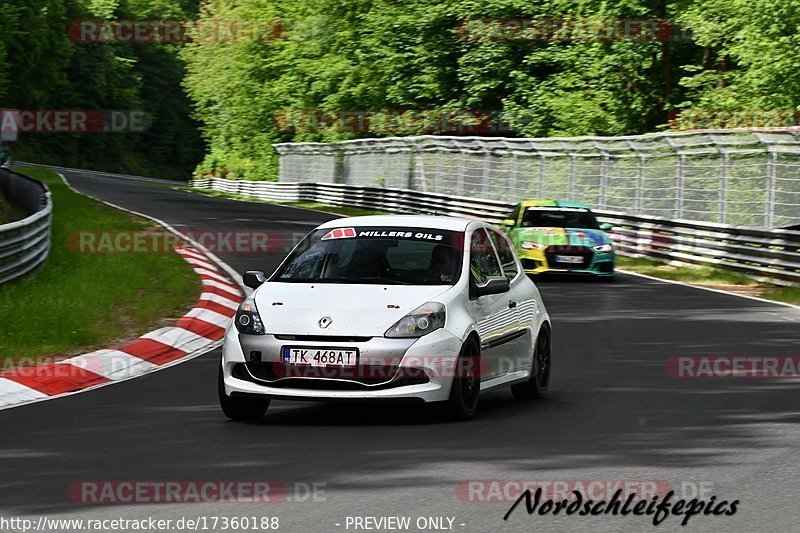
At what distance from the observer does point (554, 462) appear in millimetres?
8164

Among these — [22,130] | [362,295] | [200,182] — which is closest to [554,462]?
[362,295]

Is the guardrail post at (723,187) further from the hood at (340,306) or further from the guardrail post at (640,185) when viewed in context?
the hood at (340,306)

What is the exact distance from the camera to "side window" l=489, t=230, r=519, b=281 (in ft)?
37.0

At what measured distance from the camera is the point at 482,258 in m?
10.8

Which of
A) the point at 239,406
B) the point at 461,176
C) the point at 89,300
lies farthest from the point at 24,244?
the point at 461,176

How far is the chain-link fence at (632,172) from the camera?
28.7m

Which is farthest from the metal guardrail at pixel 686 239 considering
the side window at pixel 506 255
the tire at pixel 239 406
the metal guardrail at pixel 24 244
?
the tire at pixel 239 406

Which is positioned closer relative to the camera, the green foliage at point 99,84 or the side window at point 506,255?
the side window at point 506,255

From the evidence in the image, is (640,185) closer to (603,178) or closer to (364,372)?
(603,178)

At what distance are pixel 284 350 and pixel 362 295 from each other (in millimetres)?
695

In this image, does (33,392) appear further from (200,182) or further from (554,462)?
(200,182)

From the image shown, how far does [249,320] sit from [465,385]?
5.13 feet

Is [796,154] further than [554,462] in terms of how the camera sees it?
Yes

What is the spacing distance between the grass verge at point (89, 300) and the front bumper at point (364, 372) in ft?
14.3
